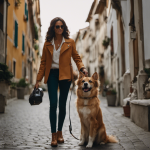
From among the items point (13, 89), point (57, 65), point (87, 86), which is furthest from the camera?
Result: point (13, 89)

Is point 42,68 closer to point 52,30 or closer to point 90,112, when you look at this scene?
point 52,30

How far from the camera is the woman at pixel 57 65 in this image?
4406 mm

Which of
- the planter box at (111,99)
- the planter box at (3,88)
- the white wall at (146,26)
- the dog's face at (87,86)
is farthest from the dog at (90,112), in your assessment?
the planter box at (111,99)

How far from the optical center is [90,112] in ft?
13.6

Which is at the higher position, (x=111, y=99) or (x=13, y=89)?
(x=13, y=89)

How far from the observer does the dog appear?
4113mm

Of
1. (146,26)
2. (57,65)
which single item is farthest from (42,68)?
(146,26)

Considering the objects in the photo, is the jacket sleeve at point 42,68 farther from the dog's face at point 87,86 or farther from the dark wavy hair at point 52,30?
the dog's face at point 87,86

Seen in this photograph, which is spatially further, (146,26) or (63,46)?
(146,26)

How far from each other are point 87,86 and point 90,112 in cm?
41

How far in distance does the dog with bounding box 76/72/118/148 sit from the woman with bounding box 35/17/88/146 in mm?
273

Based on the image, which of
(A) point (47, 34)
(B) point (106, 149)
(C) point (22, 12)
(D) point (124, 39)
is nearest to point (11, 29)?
(C) point (22, 12)

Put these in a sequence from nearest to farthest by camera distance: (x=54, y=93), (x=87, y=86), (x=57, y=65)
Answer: (x=87, y=86), (x=54, y=93), (x=57, y=65)

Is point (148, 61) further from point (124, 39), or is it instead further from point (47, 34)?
point (124, 39)
